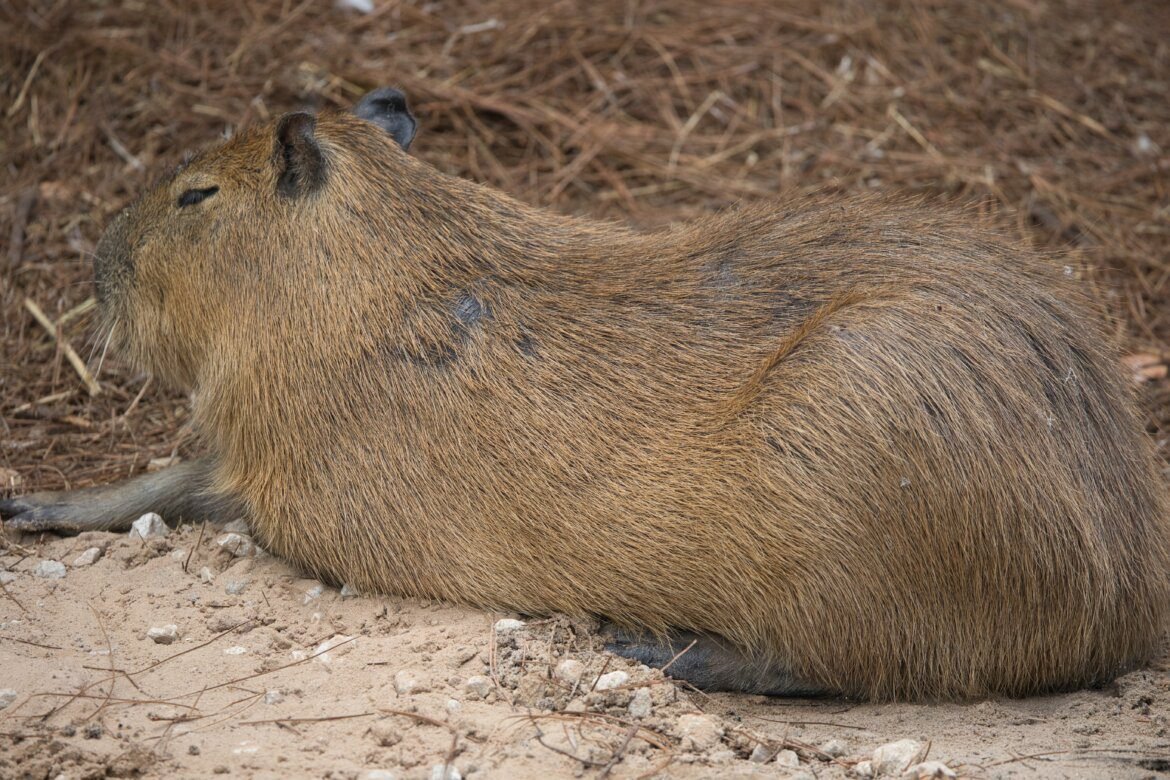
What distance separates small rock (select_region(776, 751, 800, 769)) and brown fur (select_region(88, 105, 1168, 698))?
19.0 inches

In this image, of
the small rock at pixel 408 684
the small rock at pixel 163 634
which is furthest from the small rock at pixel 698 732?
the small rock at pixel 163 634

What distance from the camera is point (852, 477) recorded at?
3496 mm

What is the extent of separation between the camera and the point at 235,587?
13.2 feet

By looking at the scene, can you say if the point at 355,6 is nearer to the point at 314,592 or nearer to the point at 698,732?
the point at 314,592

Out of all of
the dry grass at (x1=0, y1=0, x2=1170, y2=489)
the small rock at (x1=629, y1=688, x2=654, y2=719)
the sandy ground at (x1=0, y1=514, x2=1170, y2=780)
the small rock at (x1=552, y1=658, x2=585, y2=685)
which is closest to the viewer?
the sandy ground at (x1=0, y1=514, x2=1170, y2=780)

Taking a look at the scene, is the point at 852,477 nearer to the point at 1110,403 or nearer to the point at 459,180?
the point at 1110,403

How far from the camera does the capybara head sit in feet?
13.5

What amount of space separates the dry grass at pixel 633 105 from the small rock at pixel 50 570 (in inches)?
57.6

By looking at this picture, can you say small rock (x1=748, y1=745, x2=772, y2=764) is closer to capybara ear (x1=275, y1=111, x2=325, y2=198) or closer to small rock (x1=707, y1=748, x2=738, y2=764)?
small rock (x1=707, y1=748, x2=738, y2=764)

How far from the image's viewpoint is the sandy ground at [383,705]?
306cm

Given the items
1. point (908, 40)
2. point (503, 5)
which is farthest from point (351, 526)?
point (908, 40)

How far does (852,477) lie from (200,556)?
2.25 metres

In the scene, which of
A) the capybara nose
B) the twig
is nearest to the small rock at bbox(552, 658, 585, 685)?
the capybara nose

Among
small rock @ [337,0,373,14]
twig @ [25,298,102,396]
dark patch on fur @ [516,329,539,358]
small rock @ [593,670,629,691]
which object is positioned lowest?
small rock @ [593,670,629,691]
